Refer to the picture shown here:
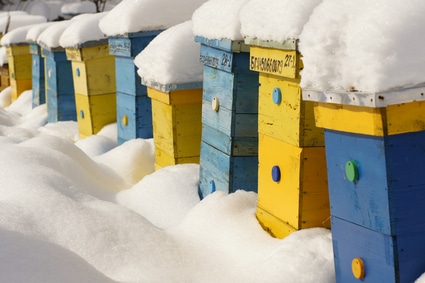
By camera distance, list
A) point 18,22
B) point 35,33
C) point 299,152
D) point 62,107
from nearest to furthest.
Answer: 1. point 299,152
2. point 62,107
3. point 35,33
4. point 18,22

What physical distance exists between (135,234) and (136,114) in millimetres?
2508

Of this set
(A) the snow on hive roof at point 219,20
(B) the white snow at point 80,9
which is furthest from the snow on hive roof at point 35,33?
(B) the white snow at point 80,9

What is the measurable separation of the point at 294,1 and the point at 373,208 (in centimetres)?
114

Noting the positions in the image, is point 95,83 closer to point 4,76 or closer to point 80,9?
point 4,76

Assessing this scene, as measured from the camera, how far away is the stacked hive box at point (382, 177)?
255cm

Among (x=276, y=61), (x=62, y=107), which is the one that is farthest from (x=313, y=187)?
(x=62, y=107)

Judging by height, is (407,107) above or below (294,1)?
below

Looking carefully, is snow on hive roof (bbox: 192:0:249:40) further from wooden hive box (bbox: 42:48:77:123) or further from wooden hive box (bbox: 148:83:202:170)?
wooden hive box (bbox: 42:48:77:123)

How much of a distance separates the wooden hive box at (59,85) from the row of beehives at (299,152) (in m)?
2.66

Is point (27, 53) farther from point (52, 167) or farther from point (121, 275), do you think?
point (121, 275)

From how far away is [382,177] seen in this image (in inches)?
102

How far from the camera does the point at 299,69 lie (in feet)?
10.6

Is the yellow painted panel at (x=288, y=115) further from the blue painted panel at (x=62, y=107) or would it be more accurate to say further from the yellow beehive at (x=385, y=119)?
the blue painted panel at (x=62, y=107)

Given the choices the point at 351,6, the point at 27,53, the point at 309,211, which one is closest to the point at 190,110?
the point at 309,211
